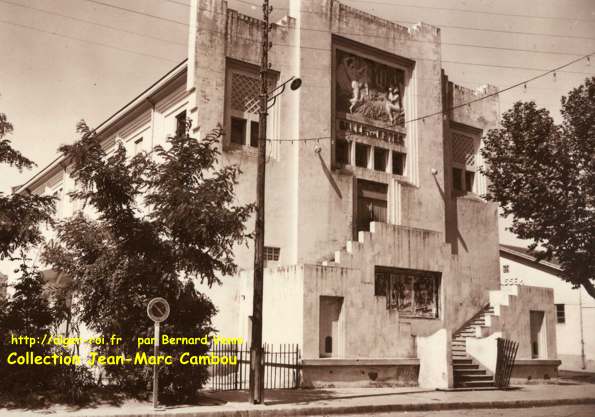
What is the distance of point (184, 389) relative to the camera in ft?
50.8

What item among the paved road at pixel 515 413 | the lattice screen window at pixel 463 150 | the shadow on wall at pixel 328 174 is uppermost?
the lattice screen window at pixel 463 150

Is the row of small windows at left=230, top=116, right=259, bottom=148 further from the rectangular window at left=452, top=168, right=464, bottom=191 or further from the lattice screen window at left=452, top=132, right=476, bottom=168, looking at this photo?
the lattice screen window at left=452, top=132, right=476, bottom=168

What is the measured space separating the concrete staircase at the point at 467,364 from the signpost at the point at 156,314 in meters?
10.9

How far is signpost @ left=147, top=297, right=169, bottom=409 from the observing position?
14.2 m

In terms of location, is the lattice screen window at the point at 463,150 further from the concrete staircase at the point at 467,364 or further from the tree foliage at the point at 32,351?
the tree foliage at the point at 32,351

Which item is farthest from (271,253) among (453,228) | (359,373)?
(453,228)

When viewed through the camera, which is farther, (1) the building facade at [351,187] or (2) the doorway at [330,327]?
(1) the building facade at [351,187]

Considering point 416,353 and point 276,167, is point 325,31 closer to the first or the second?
point 276,167

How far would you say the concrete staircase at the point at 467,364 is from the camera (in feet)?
70.6

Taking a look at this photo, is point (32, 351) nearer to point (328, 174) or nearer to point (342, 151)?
point (328, 174)

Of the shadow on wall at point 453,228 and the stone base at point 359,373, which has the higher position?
the shadow on wall at point 453,228

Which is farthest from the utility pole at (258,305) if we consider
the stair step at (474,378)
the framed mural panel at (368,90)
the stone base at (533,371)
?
the stone base at (533,371)

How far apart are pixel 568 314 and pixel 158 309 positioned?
2992cm

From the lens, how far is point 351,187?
26516mm
